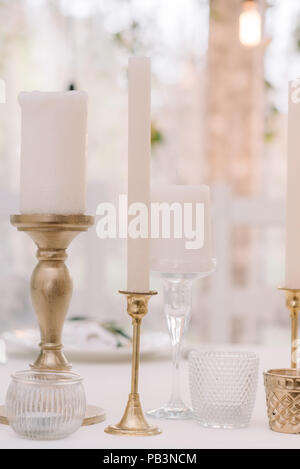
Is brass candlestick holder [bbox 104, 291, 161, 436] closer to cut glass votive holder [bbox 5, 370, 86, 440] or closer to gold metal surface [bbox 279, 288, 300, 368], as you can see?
cut glass votive holder [bbox 5, 370, 86, 440]

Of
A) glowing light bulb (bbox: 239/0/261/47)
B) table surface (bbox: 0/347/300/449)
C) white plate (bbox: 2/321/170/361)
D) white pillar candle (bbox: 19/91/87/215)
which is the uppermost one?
glowing light bulb (bbox: 239/0/261/47)

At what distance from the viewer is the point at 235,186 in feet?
14.0

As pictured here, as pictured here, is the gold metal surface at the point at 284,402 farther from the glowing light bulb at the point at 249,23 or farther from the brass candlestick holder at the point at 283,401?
the glowing light bulb at the point at 249,23

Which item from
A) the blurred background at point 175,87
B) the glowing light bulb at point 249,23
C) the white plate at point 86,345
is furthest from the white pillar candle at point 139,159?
the blurred background at point 175,87

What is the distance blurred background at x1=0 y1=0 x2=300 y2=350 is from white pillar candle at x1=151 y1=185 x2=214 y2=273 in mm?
3372

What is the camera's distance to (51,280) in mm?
795

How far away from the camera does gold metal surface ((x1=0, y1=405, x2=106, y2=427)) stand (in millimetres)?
758

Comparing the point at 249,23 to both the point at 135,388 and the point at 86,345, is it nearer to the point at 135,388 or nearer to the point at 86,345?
the point at 86,345

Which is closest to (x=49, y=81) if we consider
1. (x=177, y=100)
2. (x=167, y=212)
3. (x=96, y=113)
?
(x=96, y=113)

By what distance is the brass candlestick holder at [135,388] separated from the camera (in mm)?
702

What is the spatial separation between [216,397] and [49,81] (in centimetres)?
395

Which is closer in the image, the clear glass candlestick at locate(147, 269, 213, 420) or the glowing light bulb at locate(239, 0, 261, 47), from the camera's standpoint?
the clear glass candlestick at locate(147, 269, 213, 420)

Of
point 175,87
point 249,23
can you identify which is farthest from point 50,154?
point 175,87

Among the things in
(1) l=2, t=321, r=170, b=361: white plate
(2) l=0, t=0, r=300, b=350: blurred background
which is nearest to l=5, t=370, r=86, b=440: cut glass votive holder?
(1) l=2, t=321, r=170, b=361: white plate
